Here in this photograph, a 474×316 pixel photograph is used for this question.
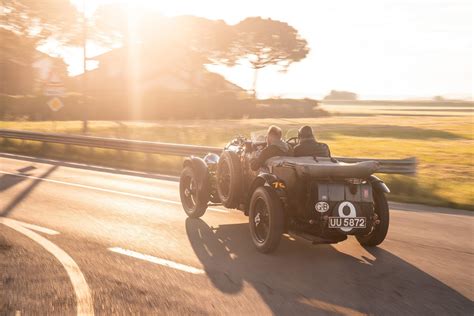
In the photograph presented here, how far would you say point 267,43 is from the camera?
66750 millimetres

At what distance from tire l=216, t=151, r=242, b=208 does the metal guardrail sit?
4326 millimetres

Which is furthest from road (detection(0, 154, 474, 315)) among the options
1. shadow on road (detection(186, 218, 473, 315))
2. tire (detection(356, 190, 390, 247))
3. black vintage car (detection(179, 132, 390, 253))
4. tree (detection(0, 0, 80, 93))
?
tree (detection(0, 0, 80, 93))

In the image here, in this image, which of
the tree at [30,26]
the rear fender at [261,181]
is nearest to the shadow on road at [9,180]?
the rear fender at [261,181]

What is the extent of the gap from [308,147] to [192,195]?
2635mm

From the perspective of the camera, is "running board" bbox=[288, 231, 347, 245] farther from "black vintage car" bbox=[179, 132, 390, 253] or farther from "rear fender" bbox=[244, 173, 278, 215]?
"rear fender" bbox=[244, 173, 278, 215]

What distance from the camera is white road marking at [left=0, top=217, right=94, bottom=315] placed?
5023 mm

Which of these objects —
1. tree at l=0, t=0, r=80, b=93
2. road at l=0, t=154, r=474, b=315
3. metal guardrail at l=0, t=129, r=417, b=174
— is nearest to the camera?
road at l=0, t=154, r=474, b=315

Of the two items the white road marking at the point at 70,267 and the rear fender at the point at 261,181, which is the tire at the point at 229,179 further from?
the white road marking at the point at 70,267

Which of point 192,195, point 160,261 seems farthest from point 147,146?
point 160,261

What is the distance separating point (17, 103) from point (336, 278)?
4247cm

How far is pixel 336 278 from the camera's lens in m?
6.02

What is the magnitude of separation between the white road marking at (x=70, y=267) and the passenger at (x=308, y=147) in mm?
3161

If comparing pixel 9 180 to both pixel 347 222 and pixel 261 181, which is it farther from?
pixel 347 222

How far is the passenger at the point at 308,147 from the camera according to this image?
7.57 m
